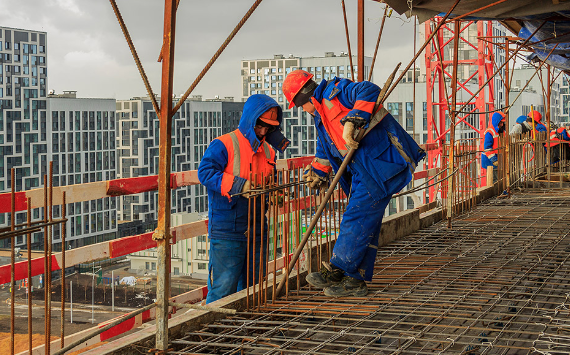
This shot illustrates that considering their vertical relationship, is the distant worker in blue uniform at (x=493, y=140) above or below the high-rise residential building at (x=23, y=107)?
below

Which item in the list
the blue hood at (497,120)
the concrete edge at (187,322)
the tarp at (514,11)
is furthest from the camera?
the blue hood at (497,120)

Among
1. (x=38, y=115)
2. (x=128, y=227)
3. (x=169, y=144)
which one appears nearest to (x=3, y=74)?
(x=38, y=115)

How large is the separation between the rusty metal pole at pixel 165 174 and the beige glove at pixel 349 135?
5.03 ft

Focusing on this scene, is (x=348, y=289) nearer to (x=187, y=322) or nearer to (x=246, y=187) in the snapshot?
(x=246, y=187)

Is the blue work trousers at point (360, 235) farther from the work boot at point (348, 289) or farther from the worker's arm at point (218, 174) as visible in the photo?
the worker's arm at point (218, 174)

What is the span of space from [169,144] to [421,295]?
7.51 ft

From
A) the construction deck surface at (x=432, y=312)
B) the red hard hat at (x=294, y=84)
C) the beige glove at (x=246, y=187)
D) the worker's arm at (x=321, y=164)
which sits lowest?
the construction deck surface at (x=432, y=312)

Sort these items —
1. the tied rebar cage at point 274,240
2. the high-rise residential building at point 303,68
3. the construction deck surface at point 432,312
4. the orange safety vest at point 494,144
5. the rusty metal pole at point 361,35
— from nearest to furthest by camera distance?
the construction deck surface at point 432,312, the tied rebar cage at point 274,240, the rusty metal pole at point 361,35, the orange safety vest at point 494,144, the high-rise residential building at point 303,68

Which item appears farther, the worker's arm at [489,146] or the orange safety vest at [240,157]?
the worker's arm at [489,146]

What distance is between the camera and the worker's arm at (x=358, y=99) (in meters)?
4.48

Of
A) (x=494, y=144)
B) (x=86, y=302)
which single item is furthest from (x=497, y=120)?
(x=86, y=302)

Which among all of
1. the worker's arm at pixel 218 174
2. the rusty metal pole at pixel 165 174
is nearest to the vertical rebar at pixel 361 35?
the worker's arm at pixel 218 174

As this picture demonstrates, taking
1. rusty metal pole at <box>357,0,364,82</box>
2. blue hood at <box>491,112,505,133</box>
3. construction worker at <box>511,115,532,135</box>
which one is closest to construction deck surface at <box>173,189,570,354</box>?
rusty metal pole at <box>357,0,364,82</box>

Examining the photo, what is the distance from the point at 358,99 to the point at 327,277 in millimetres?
1309
